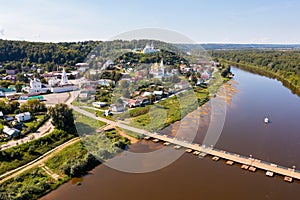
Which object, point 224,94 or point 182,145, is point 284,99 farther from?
point 182,145

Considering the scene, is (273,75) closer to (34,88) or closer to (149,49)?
(149,49)

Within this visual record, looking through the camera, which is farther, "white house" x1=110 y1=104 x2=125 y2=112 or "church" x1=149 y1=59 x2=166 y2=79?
"church" x1=149 y1=59 x2=166 y2=79

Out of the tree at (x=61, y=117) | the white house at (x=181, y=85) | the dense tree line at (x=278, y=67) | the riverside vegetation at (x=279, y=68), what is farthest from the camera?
the dense tree line at (x=278, y=67)

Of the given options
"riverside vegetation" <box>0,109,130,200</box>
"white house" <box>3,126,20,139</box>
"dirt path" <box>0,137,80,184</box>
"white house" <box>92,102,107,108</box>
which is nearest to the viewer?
"riverside vegetation" <box>0,109,130,200</box>

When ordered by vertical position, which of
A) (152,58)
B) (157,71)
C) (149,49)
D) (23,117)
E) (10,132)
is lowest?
(10,132)

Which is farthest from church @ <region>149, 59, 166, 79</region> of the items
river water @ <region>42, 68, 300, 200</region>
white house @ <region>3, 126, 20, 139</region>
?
white house @ <region>3, 126, 20, 139</region>

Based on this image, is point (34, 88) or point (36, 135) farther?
point (34, 88)

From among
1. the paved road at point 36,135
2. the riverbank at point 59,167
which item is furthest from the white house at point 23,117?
the riverbank at point 59,167

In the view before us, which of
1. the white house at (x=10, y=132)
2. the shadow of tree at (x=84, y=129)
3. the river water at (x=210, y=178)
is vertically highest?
the white house at (x=10, y=132)

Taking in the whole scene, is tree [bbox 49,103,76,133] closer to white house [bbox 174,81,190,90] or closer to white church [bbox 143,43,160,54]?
white house [bbox 174,81,190,90]

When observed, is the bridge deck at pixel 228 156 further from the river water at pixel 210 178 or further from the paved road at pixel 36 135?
the paved road at pixel 36 135

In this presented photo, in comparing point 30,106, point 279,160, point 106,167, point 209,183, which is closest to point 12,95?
point 30,106

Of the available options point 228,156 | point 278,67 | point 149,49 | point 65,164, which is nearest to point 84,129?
point 65,164

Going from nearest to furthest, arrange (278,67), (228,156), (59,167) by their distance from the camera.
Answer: (59,167)
(228,156)
(278,67)
